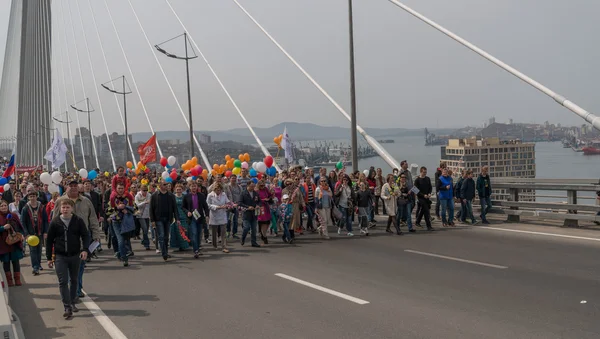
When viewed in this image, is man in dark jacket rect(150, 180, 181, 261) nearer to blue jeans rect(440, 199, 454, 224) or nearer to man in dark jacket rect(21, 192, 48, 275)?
man in dark jacket rect(21, 192, 48, 275)

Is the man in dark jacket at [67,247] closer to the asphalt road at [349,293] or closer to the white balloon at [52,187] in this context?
the asphalt road at [349,293]

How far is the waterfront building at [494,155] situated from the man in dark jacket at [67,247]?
49.2ft

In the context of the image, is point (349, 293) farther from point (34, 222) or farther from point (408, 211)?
point (408, 211)

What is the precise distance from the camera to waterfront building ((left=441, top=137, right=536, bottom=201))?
21.5 meters

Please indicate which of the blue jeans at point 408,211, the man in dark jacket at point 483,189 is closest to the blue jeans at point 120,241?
the blue jeans at point 408,211

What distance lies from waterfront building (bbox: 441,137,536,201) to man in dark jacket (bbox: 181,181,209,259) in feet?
33.9

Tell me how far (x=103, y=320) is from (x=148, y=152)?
2246cm

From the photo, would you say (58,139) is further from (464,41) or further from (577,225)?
(577,225)

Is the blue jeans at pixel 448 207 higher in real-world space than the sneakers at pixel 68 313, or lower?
higher

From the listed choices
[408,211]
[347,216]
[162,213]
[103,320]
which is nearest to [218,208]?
[162,213]

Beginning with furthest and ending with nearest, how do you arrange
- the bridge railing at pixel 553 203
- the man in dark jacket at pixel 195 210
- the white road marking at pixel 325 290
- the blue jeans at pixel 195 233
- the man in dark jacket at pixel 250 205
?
the bridge railing at pixel 553 203, the man in dark jacket at pixel 250 205, the man in dark jacket at pixel 195 210, the blue jeans at pixel 195 233, the white road marking at pixel 325 290

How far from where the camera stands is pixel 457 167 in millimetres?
20078

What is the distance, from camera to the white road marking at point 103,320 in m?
6.67

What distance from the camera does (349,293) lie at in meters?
8.23
